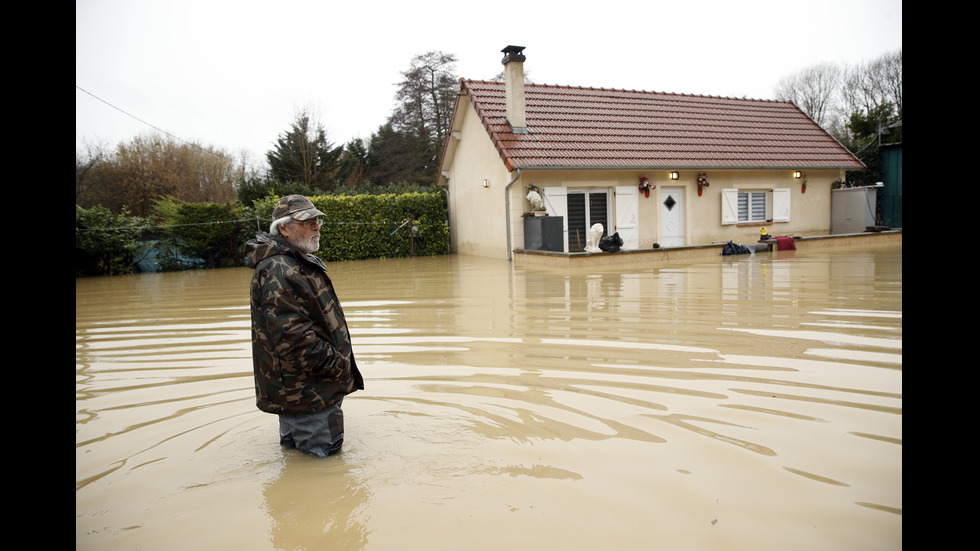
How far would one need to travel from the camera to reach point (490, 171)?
714 inches

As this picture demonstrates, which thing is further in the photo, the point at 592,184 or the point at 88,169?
the point at 88,169

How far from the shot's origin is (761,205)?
20203 mm

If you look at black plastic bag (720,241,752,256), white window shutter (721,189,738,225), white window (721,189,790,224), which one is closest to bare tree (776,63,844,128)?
white window (721,189,790,224)

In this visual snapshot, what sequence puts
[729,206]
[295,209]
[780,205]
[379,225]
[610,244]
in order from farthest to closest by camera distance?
[379,225]
[780,205]
[729,206]
[610,244]
[295,209]

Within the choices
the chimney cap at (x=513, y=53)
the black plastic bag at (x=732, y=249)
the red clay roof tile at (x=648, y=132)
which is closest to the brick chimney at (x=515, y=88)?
the chimney cap at (x=513, y=53)

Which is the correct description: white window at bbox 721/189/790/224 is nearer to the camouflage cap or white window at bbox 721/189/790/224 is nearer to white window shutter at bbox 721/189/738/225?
white window shutter at bbox 721/189/738/225

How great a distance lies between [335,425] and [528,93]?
17431 millimetres

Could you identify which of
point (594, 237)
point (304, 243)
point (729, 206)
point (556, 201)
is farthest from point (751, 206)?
point (304, 243)

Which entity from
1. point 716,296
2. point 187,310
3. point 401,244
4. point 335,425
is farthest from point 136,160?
point 335,425

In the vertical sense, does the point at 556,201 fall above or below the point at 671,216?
above

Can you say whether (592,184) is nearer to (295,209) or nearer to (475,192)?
(475,192)

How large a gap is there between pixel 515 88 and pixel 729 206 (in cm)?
762

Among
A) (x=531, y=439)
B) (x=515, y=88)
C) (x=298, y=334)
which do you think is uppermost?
(x=515, y=88)

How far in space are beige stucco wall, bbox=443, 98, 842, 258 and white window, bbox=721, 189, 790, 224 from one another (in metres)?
0.23
